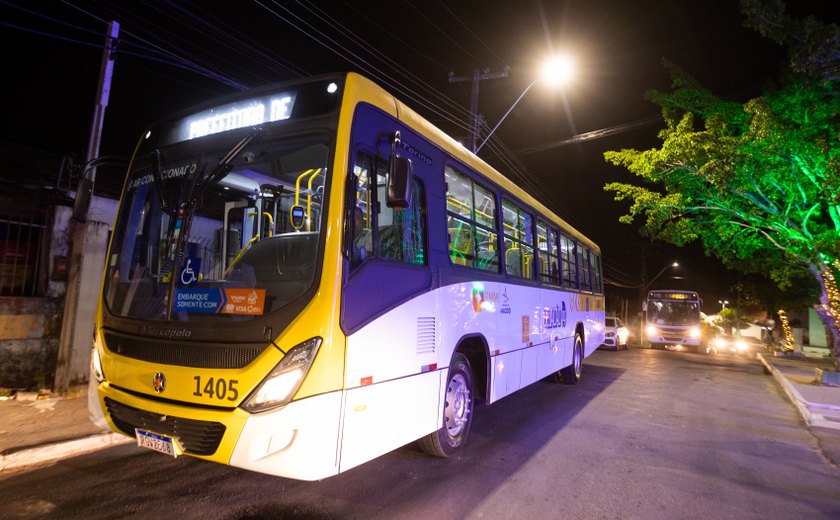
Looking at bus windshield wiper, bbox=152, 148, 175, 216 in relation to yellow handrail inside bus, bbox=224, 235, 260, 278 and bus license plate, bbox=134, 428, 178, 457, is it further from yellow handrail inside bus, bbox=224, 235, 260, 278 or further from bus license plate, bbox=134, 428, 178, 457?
bus license plate, bbox=134, 428, 178, 457

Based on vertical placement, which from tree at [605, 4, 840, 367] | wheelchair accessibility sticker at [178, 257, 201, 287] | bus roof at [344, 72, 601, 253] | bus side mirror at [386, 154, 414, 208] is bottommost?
wheelchair accessibility sticker at [178, 257, 201, 287]

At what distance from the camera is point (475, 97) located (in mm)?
13898

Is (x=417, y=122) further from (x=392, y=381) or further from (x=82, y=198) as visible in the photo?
(x=82, y=198)

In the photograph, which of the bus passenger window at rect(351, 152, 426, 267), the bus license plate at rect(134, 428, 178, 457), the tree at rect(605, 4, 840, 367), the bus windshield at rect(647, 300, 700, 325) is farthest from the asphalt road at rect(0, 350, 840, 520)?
the bus windshield at rect(647, 300, 700, 325)

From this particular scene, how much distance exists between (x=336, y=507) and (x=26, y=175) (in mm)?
7463

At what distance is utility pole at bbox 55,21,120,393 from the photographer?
23.2ft

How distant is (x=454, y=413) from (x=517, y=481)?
0.94m

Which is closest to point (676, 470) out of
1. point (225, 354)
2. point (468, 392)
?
point (468, 392)

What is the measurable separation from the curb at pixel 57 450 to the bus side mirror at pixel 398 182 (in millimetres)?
3680

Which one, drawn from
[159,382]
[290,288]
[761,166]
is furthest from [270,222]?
[761,166]

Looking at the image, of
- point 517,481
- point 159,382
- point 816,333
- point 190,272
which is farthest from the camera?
point 816,333

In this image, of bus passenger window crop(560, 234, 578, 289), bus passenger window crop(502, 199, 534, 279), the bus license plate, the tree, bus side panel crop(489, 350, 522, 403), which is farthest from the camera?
the tree

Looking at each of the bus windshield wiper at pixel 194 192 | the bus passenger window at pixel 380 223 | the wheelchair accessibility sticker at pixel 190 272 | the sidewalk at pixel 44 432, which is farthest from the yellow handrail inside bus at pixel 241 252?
the sidewalk at pixel 44 432

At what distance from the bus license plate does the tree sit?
13.3 m
